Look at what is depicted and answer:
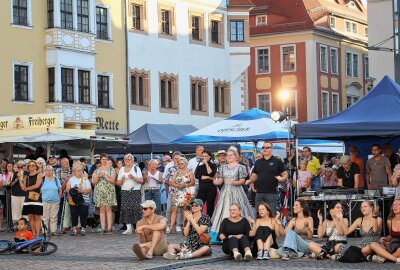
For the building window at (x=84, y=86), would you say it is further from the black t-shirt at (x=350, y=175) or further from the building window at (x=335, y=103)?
the building window at (x=335, y=103)

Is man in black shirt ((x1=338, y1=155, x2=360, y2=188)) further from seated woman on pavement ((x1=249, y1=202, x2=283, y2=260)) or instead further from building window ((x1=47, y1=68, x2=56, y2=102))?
building window ((x1=47, y1=68, x2=56, y2=102))

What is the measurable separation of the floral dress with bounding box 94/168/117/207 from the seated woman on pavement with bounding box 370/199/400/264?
27.8ft

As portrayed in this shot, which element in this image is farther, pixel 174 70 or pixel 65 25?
pixel 174 70

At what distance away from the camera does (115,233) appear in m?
25.0

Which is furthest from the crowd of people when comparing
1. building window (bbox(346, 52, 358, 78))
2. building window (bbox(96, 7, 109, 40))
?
building window (bbox(346, 52, 358, 78))

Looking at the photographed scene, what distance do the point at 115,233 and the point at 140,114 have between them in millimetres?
24803

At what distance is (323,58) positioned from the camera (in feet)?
233

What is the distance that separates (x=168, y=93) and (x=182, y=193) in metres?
28.0

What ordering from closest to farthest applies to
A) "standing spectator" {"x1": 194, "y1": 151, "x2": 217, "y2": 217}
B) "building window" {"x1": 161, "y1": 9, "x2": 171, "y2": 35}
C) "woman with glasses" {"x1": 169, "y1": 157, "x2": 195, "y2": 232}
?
"standing spectator" {"x1": 194, "y1": 151, "x2": 217, "y2": 217} < "woman with glasses" {"x1": 169, "y1": 157, "x2": 195, "y2": 232} < "building window" {"x1": 161, "y1": 9, "x2": 171, "y2": 35}

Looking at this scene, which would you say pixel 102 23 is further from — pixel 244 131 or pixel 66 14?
pixel 244 131

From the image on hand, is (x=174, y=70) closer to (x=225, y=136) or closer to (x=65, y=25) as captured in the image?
(x=65, y=25)

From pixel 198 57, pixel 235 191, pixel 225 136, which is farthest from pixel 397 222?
pixel 198 57

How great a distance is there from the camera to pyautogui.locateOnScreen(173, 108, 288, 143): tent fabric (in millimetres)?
29672

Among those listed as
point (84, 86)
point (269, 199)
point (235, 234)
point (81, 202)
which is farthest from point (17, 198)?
point (84, 86)
